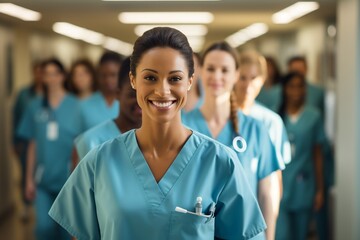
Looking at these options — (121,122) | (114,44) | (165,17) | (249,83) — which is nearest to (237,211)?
(121,122)

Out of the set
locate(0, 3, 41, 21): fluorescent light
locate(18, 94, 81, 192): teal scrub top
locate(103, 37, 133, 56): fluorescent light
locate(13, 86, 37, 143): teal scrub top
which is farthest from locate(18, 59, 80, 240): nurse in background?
locate(103, 37, 133, 56): fluorescent light

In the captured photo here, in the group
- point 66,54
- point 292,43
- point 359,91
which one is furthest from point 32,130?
point 66,54

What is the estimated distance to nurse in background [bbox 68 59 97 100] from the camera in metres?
→ 6.15

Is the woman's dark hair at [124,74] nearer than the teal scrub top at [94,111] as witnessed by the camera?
Yes

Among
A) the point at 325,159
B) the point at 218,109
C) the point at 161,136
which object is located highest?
the point at 218,109

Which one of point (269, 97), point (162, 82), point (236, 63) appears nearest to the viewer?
point (162, 82)

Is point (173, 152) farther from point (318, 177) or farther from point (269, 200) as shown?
point (318, 177)

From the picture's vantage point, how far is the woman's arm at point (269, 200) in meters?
3.16

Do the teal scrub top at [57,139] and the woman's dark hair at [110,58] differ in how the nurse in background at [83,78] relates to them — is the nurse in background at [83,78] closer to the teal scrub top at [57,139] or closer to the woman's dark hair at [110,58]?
the teal scrub top at [57,139]

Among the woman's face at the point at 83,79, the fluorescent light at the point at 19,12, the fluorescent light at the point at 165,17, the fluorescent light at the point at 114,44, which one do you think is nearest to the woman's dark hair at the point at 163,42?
the woman's face at the point at 83,79

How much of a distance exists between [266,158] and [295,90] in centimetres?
235

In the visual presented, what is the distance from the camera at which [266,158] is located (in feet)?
10.6

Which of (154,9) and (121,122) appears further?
(154,9)

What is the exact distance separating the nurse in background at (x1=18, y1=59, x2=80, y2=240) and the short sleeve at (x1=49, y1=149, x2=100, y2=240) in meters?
2.78
